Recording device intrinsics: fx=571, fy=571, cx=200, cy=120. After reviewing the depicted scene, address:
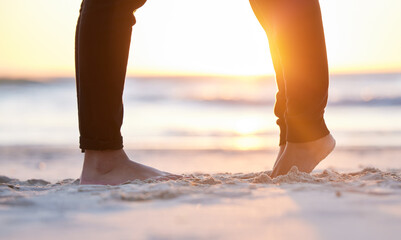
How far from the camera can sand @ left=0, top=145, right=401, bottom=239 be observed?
893 mm

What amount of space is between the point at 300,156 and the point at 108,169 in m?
0.55

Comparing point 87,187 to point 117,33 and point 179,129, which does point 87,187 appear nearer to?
point 117,33

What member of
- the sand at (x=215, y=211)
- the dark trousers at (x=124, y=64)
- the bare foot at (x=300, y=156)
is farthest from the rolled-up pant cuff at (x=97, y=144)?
the bare foot at (x=300, y=156)

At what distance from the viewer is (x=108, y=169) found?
1.64 metres

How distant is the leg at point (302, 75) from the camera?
1.56 metres

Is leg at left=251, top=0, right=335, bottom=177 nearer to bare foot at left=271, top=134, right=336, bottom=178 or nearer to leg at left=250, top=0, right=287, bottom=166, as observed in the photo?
bare foot at left=271, top=134, right=336, bottom=178

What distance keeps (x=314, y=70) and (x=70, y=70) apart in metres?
20.2

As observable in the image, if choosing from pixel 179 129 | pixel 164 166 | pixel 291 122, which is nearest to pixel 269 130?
pixel 179 129

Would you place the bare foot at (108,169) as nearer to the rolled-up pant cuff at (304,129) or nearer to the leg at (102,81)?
the leg at (102,81)

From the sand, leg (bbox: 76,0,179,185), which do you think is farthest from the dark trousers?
the sand

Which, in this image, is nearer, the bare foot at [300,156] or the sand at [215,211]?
the sand at [215,211]

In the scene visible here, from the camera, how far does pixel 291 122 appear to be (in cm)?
160

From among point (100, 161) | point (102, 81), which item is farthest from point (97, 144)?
point (102, 81)

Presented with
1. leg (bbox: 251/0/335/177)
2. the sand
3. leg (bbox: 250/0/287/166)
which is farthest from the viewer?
leg (bbox: 250/0/287/166)
